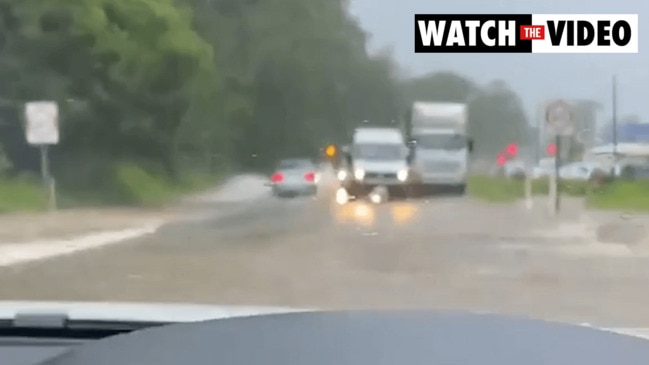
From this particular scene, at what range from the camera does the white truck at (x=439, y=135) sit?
11.8 ft

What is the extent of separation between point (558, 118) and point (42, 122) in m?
1.70

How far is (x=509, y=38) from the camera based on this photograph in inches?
138

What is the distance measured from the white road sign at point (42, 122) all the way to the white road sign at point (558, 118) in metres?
1.62

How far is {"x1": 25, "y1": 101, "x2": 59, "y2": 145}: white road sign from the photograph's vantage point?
3.80 m

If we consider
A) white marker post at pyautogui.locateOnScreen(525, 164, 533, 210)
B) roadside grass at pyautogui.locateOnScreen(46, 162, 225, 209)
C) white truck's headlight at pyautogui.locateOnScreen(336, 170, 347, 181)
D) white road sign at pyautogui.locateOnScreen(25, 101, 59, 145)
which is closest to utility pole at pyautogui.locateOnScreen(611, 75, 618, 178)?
white marker post at pyautogui.locateOnScreen(525, 164, 533, 210)

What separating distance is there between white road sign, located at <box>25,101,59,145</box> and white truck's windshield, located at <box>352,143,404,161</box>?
1013 millimetres

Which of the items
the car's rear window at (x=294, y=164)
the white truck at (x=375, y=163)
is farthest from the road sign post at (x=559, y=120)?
the car's rear window at (x=294, y=164)

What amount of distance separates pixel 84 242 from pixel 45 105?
0.48 metres

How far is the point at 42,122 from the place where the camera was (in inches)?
150

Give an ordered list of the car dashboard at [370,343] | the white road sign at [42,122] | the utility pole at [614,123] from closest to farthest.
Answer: the car dashboard at [370,343] → the utility pole at [614,123] → the white road sign at [42,122]

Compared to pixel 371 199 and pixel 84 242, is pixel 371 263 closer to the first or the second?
pixel 371 199

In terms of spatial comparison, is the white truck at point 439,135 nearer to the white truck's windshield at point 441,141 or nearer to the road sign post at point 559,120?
the white truck's windshield at point 441,141

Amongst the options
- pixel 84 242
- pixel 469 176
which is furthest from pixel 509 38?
pixel 84 242

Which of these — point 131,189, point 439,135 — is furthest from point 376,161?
point 131,189
